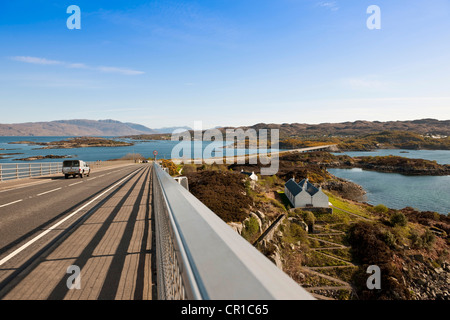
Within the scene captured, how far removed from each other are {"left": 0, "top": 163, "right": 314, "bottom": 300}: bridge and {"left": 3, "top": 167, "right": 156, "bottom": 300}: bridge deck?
14 mm

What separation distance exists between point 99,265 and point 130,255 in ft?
1.99

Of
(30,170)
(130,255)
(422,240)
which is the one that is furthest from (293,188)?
(130,255)

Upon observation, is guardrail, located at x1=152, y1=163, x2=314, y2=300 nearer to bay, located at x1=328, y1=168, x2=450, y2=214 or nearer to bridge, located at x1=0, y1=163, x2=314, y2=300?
bridge, located at x1=0, y1=163, x2=314, y2=300

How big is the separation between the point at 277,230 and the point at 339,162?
104m

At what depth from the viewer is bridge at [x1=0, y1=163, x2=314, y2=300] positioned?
4.49 feet

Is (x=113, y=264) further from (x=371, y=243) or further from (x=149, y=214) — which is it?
(x=371, y=243)

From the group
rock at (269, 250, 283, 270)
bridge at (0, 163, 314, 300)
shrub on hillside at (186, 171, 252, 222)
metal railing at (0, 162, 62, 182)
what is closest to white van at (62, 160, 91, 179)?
metal railing at (0, 162, 62, 182)

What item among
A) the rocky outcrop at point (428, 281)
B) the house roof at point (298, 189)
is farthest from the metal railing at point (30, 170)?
the rocky outcrop at point (428, 281)

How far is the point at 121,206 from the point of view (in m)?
9.88

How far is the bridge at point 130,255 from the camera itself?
1.37 m

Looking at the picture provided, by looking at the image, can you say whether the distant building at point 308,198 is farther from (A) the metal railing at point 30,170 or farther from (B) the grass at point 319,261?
(A) the metal railing at point 30,170
